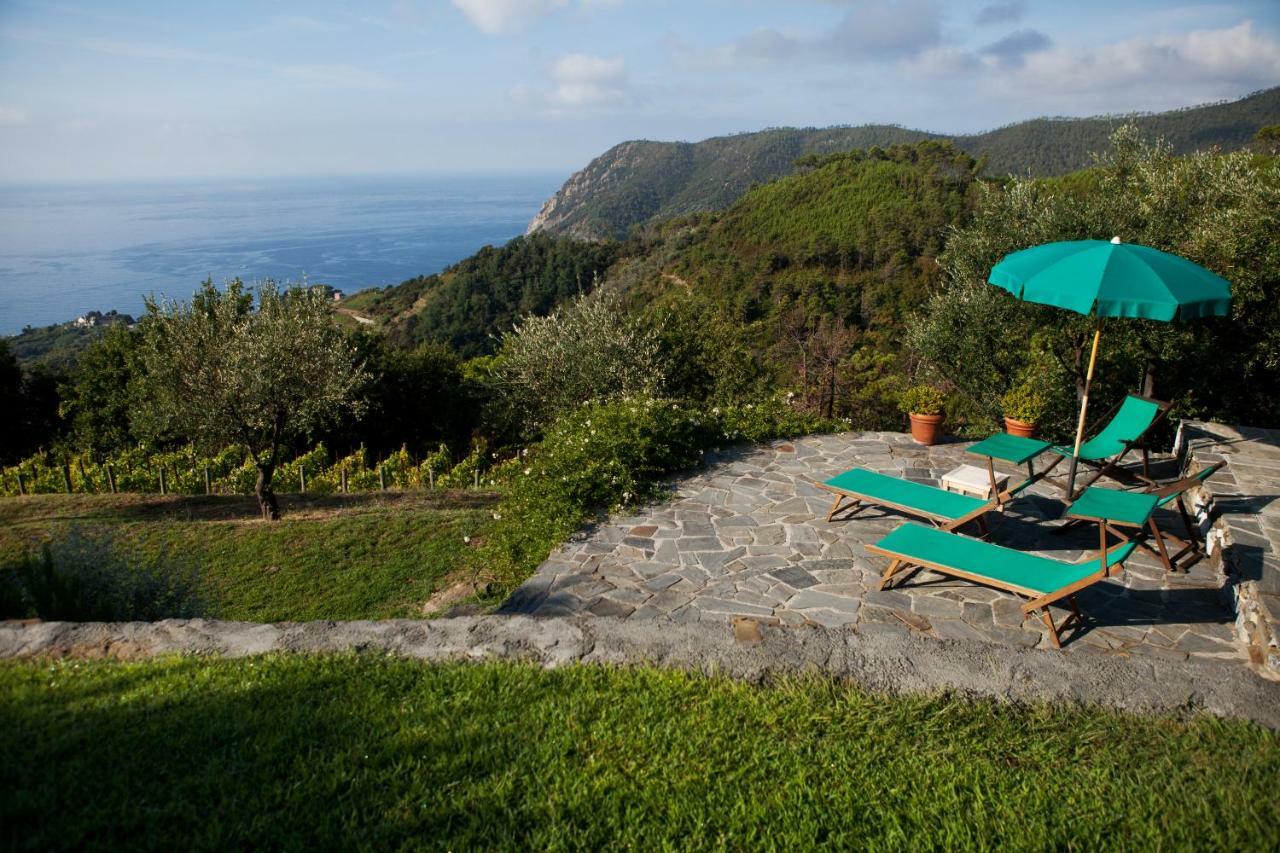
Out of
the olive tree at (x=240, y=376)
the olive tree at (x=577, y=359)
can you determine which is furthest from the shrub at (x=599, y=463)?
the olive tree at (x=577, y=359)

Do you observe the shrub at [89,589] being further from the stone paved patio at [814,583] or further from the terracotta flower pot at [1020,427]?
the terracotta flower pot at [1020,427]

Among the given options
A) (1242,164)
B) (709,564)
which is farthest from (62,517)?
(1242,164)

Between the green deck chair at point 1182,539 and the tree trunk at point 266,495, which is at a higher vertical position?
the green deck chair at point 1182,539

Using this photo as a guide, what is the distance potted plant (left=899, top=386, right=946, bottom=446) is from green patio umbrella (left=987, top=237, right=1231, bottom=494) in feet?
8.23

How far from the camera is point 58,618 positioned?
5.10 m

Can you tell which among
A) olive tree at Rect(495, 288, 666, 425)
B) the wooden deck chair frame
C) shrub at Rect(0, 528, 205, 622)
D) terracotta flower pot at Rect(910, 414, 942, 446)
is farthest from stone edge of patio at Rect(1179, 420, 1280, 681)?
olive tree at Rect(495, 288, 666, 425)

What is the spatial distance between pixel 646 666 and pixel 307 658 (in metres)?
1.99

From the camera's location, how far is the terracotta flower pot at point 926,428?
820 cm

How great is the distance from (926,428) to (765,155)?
12886 centimetres

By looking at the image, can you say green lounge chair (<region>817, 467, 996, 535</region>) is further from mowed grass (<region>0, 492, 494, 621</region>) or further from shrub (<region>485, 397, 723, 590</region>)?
mowed grass (<region>0, 492, 494, 621</region>)

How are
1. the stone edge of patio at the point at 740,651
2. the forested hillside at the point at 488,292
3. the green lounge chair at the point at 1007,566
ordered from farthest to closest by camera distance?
1. the forested hillside at the point at 488,292
2. the green lounge chair at the point at 1007,566
3. the stone edge of patio at the point at 740,651

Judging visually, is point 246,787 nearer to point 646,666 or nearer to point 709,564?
point 646,666

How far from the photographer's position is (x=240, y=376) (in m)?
11.5

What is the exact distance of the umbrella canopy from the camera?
5.09 meters
